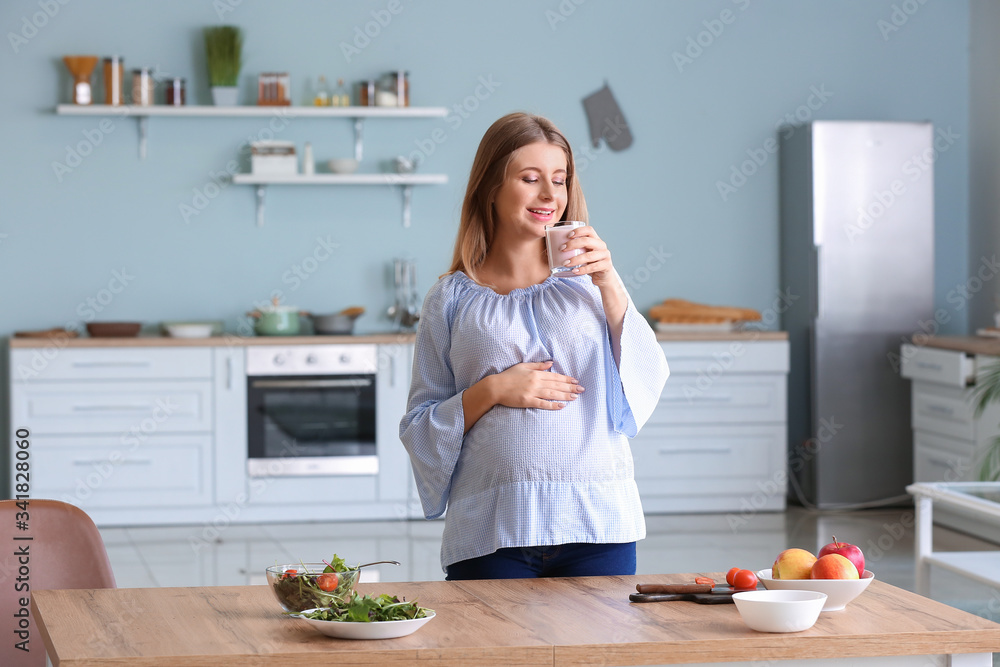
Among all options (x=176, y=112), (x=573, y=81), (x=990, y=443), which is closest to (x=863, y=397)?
(x=990, y=443)

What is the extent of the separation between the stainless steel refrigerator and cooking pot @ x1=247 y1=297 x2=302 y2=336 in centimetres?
246

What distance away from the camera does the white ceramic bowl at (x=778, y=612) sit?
4.38ft

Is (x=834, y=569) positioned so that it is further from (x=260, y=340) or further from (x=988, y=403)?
(x=260, y=340)

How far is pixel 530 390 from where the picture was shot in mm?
1660

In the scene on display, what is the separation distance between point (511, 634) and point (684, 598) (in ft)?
1.02

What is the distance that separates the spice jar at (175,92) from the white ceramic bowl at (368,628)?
4244 millimetres

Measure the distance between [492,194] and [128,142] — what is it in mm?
3887

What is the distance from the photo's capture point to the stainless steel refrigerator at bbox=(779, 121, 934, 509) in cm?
511

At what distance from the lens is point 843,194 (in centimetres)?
512

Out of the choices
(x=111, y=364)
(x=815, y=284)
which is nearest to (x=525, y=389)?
(x=111, y=364)

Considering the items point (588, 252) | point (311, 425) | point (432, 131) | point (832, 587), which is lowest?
point (311, 425)

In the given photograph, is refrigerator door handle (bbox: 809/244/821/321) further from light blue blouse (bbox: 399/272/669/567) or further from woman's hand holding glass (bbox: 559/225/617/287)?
→ woman's hand holding glass (bbox: 559/225/617/287)

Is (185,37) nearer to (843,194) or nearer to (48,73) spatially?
(48,73)

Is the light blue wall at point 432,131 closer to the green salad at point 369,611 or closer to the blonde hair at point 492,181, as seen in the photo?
the blonde hair at point 492,181
